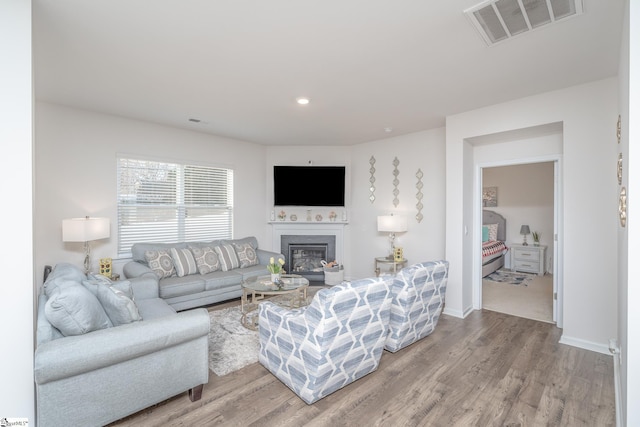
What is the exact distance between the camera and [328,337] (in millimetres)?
2076

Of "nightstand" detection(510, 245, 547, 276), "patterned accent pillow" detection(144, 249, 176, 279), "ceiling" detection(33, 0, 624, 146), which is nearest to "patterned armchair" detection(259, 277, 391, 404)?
"ceiling" detection(33, 0, 624, 146)

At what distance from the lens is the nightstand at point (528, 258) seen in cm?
640

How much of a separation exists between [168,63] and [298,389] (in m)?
2.96

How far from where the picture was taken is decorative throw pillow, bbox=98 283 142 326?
2141mm

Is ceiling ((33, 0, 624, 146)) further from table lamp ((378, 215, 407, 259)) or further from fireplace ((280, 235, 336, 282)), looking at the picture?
fireplace ((280, 235, 336, 282))

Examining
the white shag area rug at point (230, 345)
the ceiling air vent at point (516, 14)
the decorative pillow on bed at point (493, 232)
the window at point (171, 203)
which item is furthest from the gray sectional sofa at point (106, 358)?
the decorative pillow on bed at point (493, 232)

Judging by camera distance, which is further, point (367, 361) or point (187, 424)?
point (367, 361)

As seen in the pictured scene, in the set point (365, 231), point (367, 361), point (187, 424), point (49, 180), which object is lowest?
point (187, 424)

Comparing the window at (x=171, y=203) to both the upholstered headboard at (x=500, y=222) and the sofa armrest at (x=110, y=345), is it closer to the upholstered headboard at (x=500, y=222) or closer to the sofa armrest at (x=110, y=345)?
the sofa armrest at (x=110, y=345)

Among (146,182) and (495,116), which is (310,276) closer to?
(146,182)

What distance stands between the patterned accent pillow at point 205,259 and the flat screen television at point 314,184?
6.22ft

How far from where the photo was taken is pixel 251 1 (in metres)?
1.88

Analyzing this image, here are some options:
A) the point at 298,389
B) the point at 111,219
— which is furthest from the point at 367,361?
the point at 111,219

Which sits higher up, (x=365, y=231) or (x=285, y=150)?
(x=285, y=150)
